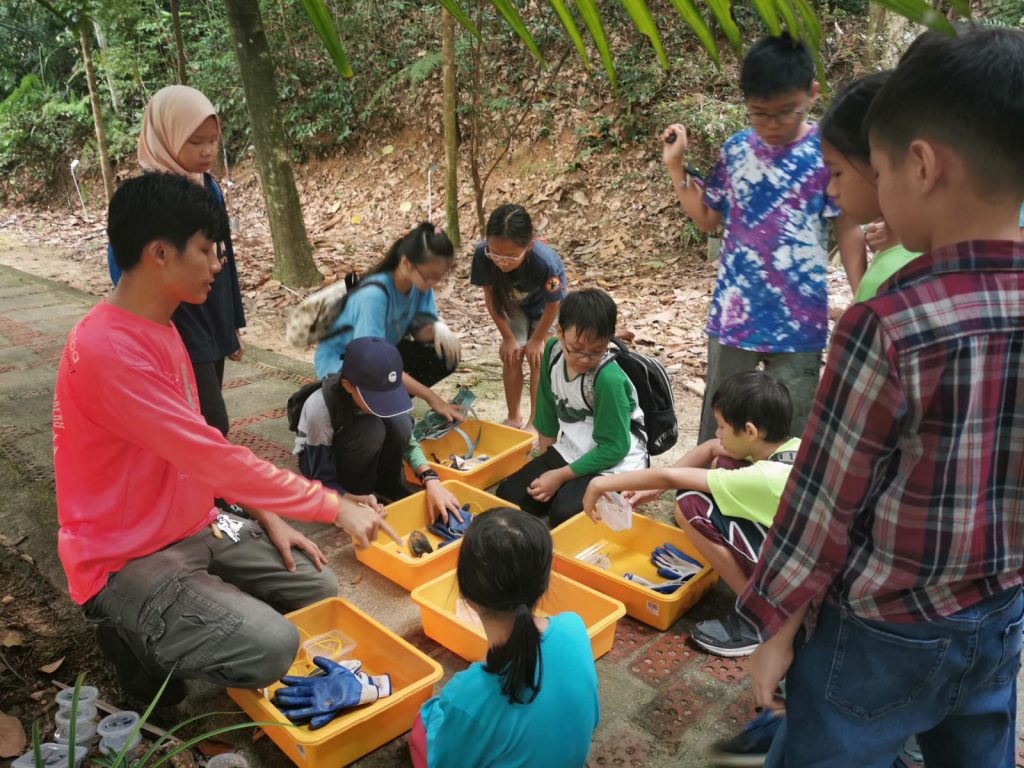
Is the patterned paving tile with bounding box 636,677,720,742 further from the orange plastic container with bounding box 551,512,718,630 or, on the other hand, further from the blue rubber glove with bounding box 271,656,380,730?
the blue rubber glove with bounding box 271,656,380,730

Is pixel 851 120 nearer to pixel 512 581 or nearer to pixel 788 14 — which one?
pixel 788 14

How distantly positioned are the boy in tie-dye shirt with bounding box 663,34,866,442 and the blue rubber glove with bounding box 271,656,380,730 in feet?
5.51

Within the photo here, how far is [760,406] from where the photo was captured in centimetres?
219

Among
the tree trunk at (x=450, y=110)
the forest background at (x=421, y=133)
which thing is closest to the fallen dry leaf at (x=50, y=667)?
the forest background at (x=421, y=133)

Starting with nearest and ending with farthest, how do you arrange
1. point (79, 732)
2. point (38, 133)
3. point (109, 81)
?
point (79, 732) < point (109, 81) < point (38, 133)

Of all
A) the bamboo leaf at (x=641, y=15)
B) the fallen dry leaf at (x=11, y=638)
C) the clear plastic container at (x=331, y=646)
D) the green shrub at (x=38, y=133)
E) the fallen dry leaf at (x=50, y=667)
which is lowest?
the clear plastic container at (x=331, y=646)

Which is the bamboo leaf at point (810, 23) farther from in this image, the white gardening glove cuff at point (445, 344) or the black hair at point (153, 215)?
the white gardening glove cuff at point (445, 344)

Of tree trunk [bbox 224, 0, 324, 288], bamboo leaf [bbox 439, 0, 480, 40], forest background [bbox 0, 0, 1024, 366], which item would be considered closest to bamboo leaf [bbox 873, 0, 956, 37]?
bamboo leaf [bbox 439, 0, 480, 40]

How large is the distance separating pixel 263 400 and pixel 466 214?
17.7ft

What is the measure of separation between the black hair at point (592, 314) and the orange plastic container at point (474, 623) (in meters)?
0.88

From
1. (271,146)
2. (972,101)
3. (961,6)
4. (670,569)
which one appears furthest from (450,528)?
(271,146)

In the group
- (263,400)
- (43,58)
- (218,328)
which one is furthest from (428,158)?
(43,58)

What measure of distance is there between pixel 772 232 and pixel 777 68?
0.53m

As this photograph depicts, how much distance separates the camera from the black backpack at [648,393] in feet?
9.53
